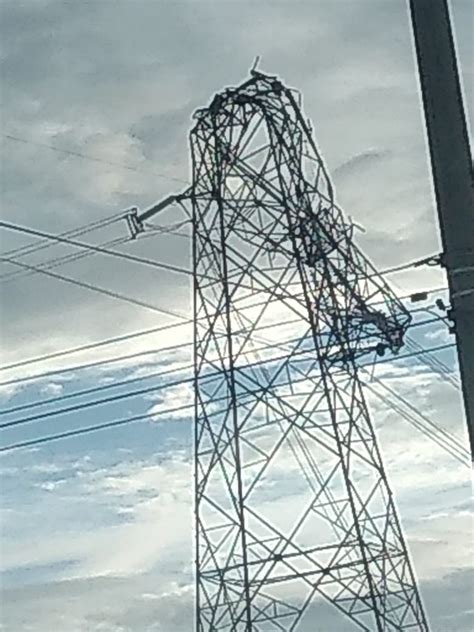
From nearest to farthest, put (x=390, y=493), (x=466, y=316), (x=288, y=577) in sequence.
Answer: (x=466, y=316)
(x=288, y=577)
(x=390, y=493)

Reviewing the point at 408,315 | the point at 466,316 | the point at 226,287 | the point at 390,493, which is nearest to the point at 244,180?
the point at 226,287

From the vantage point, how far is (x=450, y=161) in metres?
17.7

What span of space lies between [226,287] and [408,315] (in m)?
5.13

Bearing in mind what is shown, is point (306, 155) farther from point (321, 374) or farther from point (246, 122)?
point (321, 374)

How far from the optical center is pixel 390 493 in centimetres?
3669

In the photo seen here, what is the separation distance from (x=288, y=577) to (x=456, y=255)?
18.8 metres

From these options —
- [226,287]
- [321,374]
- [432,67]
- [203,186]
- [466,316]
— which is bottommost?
[466,316]

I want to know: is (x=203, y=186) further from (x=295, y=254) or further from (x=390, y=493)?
(x=390, y=493)

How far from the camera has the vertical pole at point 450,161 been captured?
1683 centimetres

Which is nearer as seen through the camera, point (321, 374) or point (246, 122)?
point (321, 374)

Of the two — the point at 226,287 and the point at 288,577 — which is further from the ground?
the point at 226,287

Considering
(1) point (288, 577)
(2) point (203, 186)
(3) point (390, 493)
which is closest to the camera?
(1) point (288, 577)

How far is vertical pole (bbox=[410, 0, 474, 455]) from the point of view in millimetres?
16828

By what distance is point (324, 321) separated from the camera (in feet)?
122
